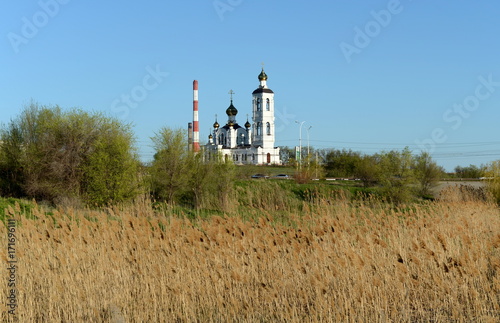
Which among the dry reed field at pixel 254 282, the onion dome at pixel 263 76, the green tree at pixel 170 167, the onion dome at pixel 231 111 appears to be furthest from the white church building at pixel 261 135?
the dry reed field at pixel 254 282

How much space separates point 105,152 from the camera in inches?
938

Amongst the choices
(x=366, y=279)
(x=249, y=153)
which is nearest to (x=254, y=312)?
(x=366, y=279)

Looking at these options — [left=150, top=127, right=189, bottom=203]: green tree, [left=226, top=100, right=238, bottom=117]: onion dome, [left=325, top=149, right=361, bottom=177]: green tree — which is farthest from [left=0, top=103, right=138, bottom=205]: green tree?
[left=226, top=100, right=238, bottom=117]: onion dome

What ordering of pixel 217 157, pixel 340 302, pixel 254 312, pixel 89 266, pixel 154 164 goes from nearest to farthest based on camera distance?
pixel 340 302 < pixel 254 312 < pixel 89 266 < pixel 154 164 < pixel 217 157

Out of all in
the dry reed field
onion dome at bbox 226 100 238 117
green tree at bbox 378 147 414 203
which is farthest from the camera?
onion dome at bbox 226 100 238 117

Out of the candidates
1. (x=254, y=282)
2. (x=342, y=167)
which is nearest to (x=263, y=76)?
(x=342, y=167)

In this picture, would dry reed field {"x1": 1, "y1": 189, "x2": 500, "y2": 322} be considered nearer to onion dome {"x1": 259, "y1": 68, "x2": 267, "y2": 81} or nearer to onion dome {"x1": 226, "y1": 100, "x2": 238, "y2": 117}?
onion dome {"x1": 259, "y1": 68, "x2": 267, "y2": 81}

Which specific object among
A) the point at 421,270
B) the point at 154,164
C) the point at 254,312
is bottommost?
the point at 254,312

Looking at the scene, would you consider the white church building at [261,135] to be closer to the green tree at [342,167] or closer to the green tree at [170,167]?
the green tree at [342,167]

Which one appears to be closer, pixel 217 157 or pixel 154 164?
pixel 154 164

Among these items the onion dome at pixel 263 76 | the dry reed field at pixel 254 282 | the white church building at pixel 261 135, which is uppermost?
the onion dome at pixel 263 76

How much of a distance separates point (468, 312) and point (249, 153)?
86260 mm

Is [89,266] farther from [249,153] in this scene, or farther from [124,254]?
[249,153]

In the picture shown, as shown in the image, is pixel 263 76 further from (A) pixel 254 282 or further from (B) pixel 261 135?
(A) pixel 254 282
